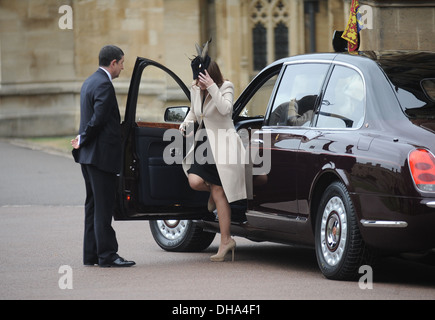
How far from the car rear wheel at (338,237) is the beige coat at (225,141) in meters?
1.19

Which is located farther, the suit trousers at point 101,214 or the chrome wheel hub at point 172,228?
the chrome wheel hub at point 172,228

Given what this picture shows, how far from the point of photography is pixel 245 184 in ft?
32.6

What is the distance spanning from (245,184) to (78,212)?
21.0 feet

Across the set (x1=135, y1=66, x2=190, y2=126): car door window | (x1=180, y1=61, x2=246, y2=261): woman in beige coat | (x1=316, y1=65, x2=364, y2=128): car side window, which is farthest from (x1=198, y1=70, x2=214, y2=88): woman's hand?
(x1=135, y1=66, x2=190, y2=126): car door window

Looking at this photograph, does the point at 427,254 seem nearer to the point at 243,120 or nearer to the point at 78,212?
the point at 243,120

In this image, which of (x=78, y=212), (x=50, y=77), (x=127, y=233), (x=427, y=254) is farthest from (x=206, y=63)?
(x=50, y=77)

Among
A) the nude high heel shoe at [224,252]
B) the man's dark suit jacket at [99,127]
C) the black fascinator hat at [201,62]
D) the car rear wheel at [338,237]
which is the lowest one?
the nude high heel shoe at [224,252]

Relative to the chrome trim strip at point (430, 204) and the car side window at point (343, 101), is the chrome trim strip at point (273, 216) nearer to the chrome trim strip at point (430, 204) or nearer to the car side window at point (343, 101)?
the car side window at point (343, 101)

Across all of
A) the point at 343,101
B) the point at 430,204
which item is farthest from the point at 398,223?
the point at 343,101

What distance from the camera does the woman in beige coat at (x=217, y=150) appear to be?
9836mm

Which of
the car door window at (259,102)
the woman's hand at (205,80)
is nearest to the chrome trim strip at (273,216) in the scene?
the car door window at (259,102)

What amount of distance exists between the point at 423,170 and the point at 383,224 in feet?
1.56

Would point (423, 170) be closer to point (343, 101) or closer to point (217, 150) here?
point (343, 101)

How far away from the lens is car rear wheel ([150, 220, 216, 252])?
11.1 meters
